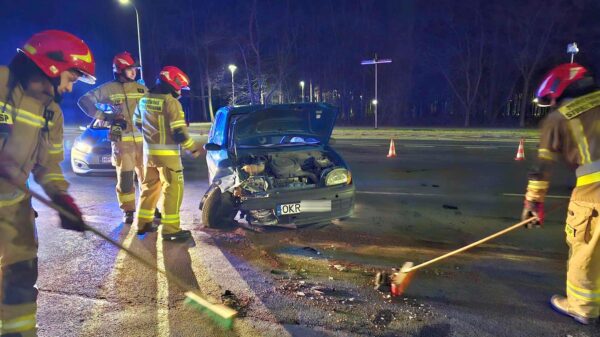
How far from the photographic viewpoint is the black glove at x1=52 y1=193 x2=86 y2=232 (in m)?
2.82

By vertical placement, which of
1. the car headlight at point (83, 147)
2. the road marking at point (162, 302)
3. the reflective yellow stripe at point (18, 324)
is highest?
the car headlight at point (83, 147)

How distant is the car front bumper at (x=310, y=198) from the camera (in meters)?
4.86

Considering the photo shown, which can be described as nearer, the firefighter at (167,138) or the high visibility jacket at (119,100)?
the firefighter at (167,138)

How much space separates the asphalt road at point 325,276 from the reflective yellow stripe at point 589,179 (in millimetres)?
→ 1038

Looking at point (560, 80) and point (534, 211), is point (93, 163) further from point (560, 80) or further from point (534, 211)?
point (560, 80)

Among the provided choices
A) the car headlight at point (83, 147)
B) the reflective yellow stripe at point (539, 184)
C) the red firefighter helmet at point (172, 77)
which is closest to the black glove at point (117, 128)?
the red firefighter helmet at point (172, 77)

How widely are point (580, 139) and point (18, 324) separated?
3.99 m

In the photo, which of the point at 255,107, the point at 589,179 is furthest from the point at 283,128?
the point at 589,179

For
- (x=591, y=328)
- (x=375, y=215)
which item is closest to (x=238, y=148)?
(x=375, y=215)

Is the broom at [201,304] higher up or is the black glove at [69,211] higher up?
the black glove at [69,211]

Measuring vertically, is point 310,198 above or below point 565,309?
above

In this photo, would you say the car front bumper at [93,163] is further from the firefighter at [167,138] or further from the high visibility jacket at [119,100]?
the firefighter at [167,138]

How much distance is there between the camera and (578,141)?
10.2ft

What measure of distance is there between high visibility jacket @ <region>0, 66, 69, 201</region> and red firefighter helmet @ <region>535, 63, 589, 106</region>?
3.66m
